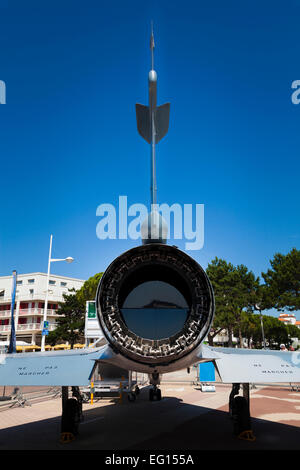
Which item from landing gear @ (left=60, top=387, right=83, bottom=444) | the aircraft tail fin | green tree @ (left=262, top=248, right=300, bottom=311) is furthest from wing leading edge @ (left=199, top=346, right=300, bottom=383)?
green tree @ (left=262, top=248, right=300, bottom=311)

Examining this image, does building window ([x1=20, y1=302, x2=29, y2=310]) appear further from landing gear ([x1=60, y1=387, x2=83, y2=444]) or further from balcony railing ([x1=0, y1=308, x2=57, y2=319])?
landing gear ([x1=60, y1=387, x2=83, y2=444])

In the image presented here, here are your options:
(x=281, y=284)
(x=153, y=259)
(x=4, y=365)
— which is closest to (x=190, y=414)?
(x=4, y=365)

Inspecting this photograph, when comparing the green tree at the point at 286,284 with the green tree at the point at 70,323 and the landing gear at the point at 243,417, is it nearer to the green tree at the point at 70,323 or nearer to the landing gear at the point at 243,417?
the green tree at the point at 70,323

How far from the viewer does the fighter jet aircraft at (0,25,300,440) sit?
383 cm

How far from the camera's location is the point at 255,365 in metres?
4.26

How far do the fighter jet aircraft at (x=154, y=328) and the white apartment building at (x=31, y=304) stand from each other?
34823mm

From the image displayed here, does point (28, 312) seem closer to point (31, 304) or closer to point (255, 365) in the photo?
point (31, 304)

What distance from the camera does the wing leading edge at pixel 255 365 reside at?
3.88 meters

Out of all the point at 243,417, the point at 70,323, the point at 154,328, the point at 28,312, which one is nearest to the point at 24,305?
the point at 28,312

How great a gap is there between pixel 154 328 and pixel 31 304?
42.1m

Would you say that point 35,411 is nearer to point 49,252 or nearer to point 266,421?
point 266,421

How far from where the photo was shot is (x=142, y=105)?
668 cm

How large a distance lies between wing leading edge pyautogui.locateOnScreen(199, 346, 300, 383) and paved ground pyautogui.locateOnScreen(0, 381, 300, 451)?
1.90m
